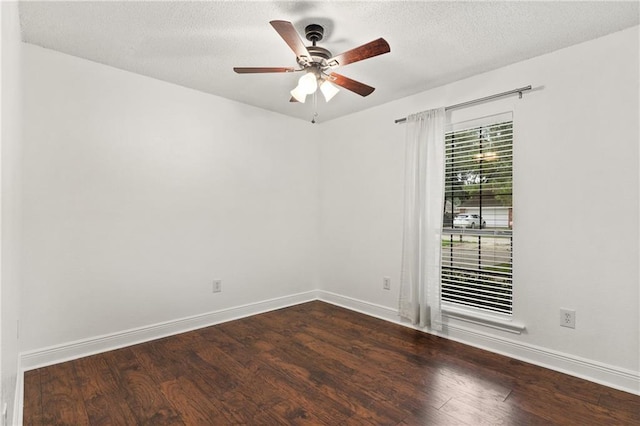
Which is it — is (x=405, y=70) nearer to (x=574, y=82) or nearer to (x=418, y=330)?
(x=574, y=82)

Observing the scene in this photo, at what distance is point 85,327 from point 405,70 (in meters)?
3.50

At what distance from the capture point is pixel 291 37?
183cm

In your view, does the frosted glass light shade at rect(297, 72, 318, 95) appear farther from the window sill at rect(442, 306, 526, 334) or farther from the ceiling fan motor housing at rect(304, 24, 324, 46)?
the window sill at rect(442, 306, 526, 334)

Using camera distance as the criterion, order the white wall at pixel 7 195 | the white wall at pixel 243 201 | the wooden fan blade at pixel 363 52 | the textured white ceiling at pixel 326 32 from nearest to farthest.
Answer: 1. the white wall at pixel 7 195
2. the wooden fan blade at pixel 363 52
3. the textured white ceiling at pixel 326 32
4. the white wall at pixel 243 201

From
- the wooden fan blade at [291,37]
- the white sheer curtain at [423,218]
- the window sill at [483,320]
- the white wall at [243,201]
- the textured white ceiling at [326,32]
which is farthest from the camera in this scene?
the white sheer curtain at [423,218]

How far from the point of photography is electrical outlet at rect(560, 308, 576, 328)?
7.82 ft

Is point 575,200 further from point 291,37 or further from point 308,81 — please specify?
point 291,37

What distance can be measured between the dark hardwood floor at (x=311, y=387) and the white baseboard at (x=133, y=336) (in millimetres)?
88

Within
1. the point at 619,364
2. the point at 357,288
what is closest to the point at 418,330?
the point at 357,288

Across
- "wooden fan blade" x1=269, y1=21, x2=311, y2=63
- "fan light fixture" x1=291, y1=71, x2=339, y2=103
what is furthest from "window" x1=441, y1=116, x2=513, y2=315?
"wooden fan blade" x1=269, y1=21, x2=311, y2=63

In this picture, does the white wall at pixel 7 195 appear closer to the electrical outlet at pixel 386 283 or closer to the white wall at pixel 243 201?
the white wall at pixel 243 201

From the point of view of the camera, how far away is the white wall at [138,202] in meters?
2.48

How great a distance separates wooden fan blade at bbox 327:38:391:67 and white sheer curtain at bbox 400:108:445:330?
139 cm

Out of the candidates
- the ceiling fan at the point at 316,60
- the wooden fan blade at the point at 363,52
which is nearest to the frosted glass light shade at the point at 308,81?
the ceiling fan at the point at 316,60
